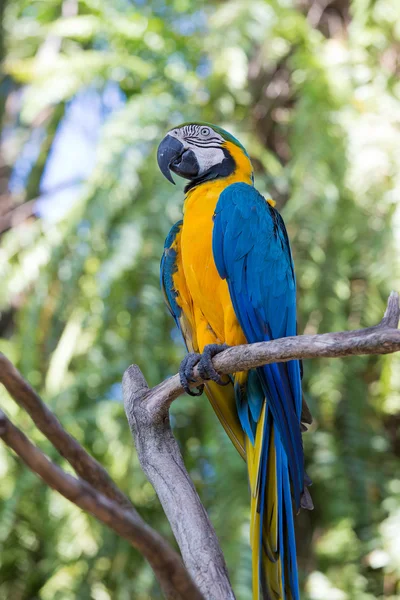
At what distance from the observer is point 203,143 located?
1269 mm

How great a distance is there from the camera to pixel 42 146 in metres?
2.45

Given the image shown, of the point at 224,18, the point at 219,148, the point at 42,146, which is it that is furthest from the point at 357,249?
the point at 42,146

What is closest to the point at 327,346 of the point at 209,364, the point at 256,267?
the point at 209,364

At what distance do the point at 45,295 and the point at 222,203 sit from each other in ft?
2.69

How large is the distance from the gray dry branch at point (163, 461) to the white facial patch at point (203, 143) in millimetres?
436

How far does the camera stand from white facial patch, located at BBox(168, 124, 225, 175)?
1250 mm

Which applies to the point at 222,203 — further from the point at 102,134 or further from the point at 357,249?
the point at 102,134

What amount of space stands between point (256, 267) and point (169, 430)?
32 centimetres

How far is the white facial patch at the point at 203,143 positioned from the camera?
49.2 inches

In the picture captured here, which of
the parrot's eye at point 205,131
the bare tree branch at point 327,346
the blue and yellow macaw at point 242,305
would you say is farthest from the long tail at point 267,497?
the parrot's eye at point 205,131

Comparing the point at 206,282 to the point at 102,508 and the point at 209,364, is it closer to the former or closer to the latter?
the point at 209,364

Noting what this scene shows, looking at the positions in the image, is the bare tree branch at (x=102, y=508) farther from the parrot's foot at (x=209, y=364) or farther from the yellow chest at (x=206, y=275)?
the yellow chest at (x=206, y=275)

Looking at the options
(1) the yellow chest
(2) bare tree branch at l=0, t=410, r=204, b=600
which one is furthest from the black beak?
(2) bare tree branch at l=0, t=410, r=204, b=600

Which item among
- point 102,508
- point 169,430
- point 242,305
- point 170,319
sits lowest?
point 102,508
